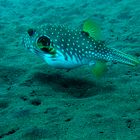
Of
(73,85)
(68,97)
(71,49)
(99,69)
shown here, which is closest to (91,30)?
(71,49)

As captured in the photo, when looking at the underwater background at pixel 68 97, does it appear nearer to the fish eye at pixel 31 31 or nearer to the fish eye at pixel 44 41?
the fish eye at pixel 44 41

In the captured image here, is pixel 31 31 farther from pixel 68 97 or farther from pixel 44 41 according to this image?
pixel 68 97

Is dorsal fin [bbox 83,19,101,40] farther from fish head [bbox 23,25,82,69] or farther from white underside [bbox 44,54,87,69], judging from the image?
white underside [bbox 44,54,87,69]

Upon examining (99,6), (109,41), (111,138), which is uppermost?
(99,6)

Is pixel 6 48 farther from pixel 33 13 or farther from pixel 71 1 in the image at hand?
pixel 71 1

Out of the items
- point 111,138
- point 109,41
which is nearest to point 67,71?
point 109,41

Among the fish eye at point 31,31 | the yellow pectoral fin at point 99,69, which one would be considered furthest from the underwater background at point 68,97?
the fish eye at point 31,31
